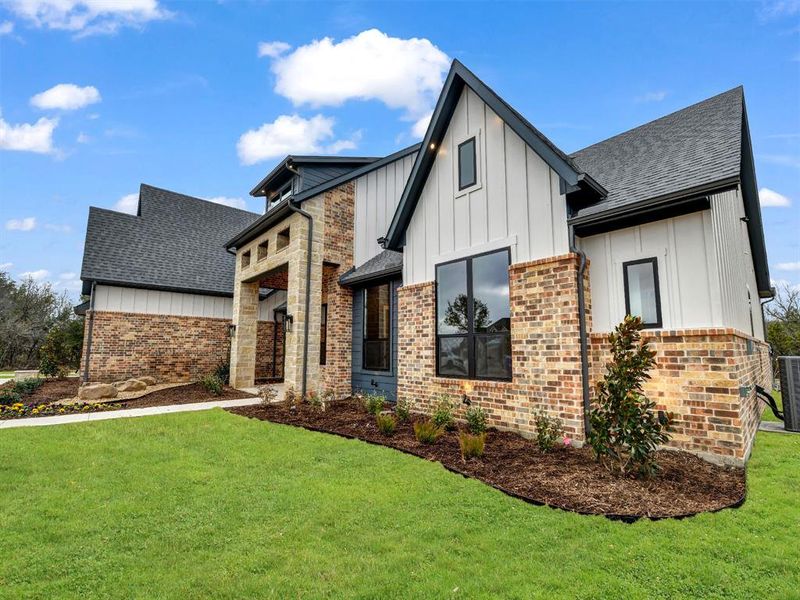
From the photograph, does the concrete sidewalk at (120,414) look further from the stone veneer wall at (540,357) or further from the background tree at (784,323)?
the background tree at (784,323)

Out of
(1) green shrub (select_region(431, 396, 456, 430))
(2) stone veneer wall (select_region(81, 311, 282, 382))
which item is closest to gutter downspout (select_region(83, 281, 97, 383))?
(2) stone veneer wall (select_region(81, 311, 282, 382))

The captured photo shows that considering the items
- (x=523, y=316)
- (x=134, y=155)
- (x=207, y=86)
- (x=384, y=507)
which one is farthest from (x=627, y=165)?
(x=134, y=155)

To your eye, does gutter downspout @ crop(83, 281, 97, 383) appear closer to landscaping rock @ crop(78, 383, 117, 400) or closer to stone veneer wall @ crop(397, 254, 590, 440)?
landscaping rock @ crop(78, 383, 117, 400)

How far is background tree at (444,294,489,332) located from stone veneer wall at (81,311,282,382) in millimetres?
11830

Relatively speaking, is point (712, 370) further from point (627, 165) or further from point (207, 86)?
point (207, 86)

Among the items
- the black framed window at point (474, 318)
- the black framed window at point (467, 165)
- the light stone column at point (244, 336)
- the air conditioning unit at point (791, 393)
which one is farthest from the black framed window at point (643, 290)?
the light stone column at point (244, 336)

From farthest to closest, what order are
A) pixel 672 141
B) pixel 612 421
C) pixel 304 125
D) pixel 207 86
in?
pixel 304 125 < pixel 207 86 < pixel 672 141 < pixel 612 421

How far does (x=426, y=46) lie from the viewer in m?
15.0

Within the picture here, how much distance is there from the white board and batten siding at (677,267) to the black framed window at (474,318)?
1455mm

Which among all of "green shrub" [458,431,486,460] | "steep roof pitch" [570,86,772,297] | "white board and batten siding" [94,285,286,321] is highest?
"steep roof pitch" [570,86,772,297]

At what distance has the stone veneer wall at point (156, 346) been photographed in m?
13.7

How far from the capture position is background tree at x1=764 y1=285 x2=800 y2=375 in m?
18.3

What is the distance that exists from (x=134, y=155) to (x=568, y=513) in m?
24.9

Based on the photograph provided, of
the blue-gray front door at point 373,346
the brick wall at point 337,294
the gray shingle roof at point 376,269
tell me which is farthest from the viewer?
the brick wall at point 337,294
